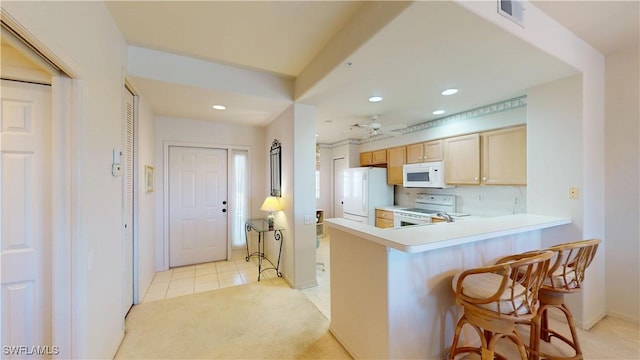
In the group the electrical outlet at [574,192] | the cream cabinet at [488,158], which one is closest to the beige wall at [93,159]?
the electrical outlet at [574,192]

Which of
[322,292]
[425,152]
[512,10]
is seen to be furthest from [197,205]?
[512,10]

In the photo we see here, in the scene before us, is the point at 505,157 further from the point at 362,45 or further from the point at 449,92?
the point at 362,45

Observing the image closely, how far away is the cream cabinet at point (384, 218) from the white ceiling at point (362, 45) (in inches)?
92.9

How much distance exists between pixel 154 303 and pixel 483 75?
13.9ft

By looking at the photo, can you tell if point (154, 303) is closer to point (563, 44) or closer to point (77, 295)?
point (77, 295)

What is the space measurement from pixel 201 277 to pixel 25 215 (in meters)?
2.37

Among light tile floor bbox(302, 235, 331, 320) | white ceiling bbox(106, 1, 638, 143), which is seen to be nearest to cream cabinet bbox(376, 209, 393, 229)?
light tile floor bbox(302, 235, 331, 320)

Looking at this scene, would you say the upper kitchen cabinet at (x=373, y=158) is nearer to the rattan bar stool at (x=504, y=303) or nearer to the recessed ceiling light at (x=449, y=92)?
the recessed ceiling light at (x=449, y=92)

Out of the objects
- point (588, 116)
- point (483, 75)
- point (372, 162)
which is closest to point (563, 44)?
point (483, 75)

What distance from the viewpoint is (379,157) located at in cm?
547

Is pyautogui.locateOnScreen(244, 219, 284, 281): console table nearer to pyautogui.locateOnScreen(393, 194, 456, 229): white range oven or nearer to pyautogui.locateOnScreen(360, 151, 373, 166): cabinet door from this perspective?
pyautogui.locateOnScreen(393, 194, 456, 229): white range oven

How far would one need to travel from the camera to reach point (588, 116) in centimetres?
234

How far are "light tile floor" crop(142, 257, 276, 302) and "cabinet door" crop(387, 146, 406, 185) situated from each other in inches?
115

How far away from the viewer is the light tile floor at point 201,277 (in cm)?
310
